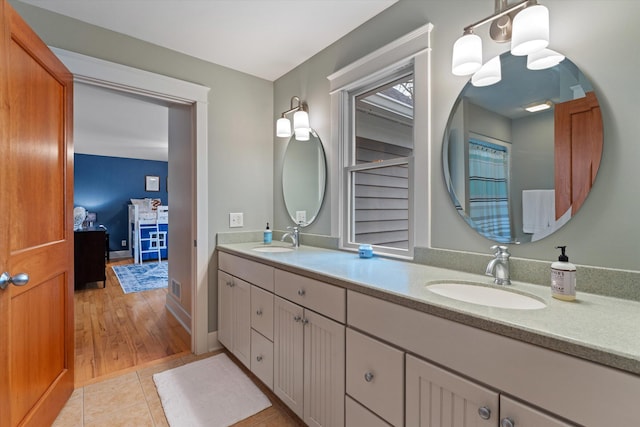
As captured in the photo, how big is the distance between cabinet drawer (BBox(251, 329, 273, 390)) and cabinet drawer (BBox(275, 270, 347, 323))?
0.38 metres

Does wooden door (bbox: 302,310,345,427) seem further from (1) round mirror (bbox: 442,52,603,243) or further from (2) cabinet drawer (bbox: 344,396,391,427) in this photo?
(1) round mirror (bbox: 442,52,603,243)

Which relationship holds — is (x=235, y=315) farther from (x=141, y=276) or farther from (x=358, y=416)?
(x=141, y=276)

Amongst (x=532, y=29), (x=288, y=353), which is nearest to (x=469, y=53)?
(x=532, y=29)

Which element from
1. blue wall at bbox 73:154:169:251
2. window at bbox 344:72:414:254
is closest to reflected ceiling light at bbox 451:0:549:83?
window at bbox 344:72:414:254

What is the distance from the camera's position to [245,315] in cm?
200

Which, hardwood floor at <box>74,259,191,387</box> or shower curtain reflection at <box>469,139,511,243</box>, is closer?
shower curtain reflection at <box>469,139,511,243</box>

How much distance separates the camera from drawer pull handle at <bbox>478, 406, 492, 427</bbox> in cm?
81

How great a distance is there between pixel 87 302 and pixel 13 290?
2.89 m

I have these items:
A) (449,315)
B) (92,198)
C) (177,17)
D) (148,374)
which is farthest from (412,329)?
(92,198)

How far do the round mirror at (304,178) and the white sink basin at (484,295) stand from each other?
119 cm

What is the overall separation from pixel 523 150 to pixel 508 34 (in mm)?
485

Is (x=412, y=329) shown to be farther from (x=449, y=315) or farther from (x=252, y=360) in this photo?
(x=252, y=360)

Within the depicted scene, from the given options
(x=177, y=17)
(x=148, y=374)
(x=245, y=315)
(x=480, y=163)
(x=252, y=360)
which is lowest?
(x=148, y=374)

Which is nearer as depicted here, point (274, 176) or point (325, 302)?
point (325, 302)
